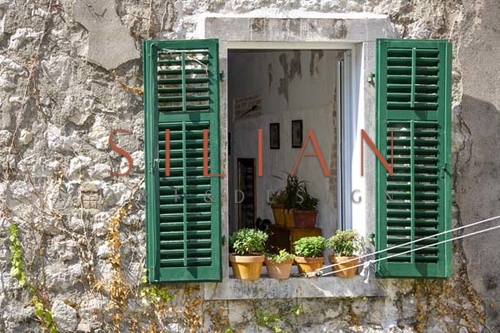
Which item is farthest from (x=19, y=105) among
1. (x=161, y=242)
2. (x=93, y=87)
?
(x=161, y=242)


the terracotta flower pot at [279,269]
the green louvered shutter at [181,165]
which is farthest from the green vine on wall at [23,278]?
the terracotta flower pot at [279,269]

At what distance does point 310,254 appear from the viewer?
6.40 meters

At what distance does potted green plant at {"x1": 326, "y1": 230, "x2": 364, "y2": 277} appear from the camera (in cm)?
636

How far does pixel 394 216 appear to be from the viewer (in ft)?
20.7

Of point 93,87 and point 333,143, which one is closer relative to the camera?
point 93,87

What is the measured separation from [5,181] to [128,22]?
1.38 m

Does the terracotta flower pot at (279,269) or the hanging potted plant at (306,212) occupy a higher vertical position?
the hanging potted plant at (306,212)

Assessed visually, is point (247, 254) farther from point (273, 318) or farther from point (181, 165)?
point (181, 165)

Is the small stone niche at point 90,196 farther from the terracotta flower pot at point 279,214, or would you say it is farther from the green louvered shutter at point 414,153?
the terracotta flower pot at point 279,214

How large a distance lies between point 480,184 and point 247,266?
1.79 meters

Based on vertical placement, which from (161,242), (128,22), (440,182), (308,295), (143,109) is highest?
(128,22)

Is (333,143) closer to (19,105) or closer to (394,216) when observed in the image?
(394,216)

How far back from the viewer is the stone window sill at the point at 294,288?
20.7 feet

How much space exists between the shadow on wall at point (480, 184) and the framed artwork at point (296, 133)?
7.43 feet
